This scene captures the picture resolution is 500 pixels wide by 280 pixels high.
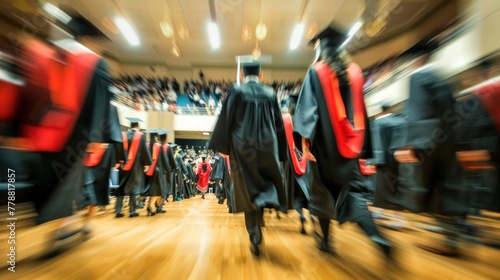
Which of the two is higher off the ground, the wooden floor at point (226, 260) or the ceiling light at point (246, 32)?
the ceiling light at point (246, 32)

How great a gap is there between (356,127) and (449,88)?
759 mm

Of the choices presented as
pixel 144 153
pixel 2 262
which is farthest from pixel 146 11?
pixel 2 262

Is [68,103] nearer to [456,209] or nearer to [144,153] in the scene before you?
[456,209]

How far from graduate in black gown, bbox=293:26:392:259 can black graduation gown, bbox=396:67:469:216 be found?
36 cm

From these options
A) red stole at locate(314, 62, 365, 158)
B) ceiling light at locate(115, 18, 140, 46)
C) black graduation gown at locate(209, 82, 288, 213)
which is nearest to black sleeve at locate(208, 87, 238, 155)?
black graduation gown at locate(209, 82, 288, 213)

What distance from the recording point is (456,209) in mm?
1766

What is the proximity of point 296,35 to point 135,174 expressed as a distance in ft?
23.6

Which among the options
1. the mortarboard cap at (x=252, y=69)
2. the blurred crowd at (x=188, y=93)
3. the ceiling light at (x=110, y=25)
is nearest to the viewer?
the mortarboard cap at (x=252, y=69)

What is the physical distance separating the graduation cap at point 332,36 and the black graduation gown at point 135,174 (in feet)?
11.1

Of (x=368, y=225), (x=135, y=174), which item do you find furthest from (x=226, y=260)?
(x=135, y=174)

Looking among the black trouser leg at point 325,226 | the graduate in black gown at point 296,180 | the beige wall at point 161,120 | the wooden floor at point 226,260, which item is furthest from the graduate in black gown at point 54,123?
the beige wall at point 161,120

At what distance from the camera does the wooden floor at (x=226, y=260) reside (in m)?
1.41

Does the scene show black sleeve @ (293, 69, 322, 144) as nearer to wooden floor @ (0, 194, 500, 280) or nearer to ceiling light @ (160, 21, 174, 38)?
wooden floor @ (0, 194, 500, 280)

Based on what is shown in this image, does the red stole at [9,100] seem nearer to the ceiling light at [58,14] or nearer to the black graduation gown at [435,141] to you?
the ceiling light at [58,14]
